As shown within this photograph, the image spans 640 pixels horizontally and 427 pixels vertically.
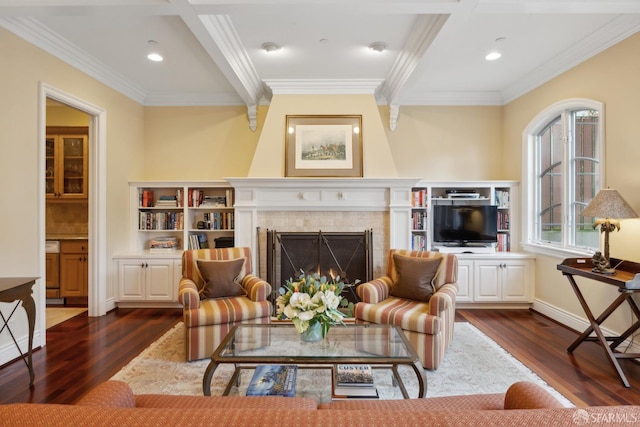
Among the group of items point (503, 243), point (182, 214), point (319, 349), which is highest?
point (182, 214)

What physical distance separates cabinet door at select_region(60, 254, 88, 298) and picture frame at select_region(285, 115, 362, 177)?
303 cm

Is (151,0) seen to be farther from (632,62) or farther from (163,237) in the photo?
(632,62)

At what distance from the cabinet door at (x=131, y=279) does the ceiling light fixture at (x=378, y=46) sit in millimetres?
3687

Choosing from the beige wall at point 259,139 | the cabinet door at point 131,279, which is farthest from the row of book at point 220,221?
the cabinet door at point 131,279

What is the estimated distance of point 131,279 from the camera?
4.43 m

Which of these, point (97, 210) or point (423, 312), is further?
point (97, 210)

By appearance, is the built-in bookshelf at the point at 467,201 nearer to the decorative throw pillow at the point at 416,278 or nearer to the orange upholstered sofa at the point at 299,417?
the decorative throw pillow at the point at 416,278

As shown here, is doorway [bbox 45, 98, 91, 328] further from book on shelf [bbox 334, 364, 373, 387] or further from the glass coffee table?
book on shelf [bbox 334, 364, 373, 387]

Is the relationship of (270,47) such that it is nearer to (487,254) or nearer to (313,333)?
(313,333)

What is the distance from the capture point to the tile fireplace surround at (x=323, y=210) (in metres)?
4.39

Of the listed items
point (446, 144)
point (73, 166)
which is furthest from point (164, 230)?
point (446, 144)

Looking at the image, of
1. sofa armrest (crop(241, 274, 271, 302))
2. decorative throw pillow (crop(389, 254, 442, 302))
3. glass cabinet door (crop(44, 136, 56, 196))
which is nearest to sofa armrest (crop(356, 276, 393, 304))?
decorative throw pillow (crop(389, 254, 442, 302))

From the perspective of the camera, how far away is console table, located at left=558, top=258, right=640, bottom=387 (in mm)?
2541

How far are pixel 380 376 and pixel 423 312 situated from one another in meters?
0.63
